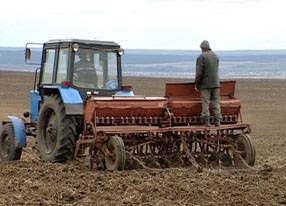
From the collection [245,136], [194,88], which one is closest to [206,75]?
[194,88]

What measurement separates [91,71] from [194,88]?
6.14 ft

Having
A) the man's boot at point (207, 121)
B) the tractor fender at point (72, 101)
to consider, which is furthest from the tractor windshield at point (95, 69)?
the man's boot at point (207, 121)

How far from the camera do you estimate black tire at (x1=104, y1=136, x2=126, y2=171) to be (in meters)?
11.6

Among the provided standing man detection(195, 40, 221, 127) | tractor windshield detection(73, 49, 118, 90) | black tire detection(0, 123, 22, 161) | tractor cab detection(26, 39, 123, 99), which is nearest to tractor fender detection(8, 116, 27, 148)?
black tire detection(0, 123, 22, 161)

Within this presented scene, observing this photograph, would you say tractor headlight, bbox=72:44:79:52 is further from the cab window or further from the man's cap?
the man's cap

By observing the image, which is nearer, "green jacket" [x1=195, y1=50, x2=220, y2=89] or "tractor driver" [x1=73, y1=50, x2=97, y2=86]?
"green jacket" [x1=195, y1=50, x2=220, y2=89]

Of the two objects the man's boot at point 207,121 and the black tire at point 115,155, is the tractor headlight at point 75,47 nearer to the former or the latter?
the black tire at point 115,155

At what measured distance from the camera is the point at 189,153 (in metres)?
12.4

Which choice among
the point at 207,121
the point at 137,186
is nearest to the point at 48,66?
the point at 207,121

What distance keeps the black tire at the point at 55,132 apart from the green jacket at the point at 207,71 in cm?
227

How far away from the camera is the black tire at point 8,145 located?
14.2 metres

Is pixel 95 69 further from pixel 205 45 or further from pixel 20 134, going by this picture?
pixel 205 45

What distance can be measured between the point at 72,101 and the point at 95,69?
4.12ft

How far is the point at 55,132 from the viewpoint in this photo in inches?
513
